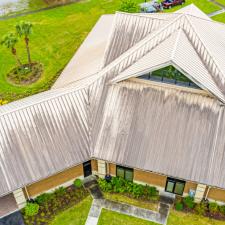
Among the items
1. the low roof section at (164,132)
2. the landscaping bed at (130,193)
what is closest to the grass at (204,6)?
the low roof section at (164,132)

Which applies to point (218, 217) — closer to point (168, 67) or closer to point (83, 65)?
point (168, 67)

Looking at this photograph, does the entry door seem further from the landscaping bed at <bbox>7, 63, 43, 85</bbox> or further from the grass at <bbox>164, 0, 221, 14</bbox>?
the grass at <bbox>164, 0, 221, 14</bbox>

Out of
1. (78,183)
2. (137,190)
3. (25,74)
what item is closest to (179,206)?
(137,190)

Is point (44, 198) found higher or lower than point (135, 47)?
lower

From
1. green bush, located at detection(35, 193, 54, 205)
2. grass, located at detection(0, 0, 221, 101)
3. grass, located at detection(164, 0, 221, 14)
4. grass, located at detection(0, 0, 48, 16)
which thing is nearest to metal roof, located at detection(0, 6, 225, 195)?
green bush, located at detection(35, 193, 54, 205)

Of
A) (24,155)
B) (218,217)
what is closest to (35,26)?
(24,155)

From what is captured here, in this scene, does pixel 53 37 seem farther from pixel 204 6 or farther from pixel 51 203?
pixel 51 203
